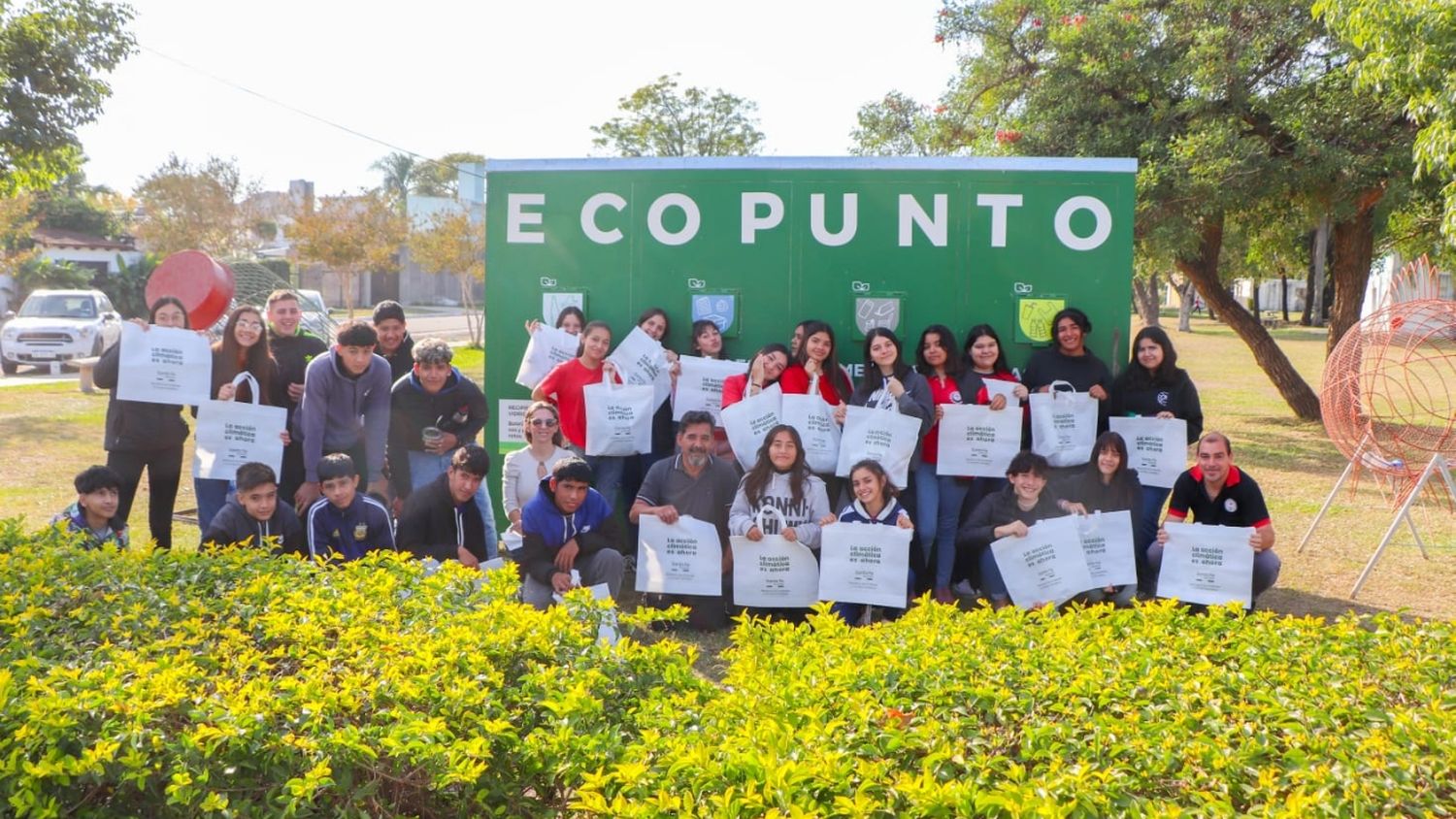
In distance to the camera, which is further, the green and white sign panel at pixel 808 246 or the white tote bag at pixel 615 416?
the green and white sign panel at pixel 808 246

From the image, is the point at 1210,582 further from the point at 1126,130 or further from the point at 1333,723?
the point at 1126,130

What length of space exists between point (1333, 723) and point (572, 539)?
4325mm

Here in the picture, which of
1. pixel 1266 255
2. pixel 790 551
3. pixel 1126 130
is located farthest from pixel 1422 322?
pixel 1266 255

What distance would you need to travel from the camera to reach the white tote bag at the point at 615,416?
25.3 feet

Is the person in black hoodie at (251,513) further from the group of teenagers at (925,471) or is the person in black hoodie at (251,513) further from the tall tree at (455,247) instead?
the tall tree at (455,247)

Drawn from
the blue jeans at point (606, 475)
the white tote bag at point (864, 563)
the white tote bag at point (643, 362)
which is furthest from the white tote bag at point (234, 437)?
the white tote bag at point (864, 563)

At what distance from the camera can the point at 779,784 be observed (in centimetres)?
262

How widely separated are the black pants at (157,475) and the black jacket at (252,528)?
1058mm

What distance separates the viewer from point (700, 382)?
7.90 meters

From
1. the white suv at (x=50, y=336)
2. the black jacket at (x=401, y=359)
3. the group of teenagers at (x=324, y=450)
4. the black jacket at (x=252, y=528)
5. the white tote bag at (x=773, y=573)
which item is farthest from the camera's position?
the white suv at (x=50, y=336)

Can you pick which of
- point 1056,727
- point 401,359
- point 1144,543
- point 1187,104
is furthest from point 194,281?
point 1187,104

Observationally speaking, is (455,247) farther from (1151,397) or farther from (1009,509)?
(1009,509)

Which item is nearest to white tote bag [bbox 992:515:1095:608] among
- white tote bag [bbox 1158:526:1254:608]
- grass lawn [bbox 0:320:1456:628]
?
white tote bag [bbox 1158:526:1254:608]

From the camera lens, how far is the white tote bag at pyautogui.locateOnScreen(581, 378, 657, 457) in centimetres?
772
